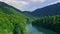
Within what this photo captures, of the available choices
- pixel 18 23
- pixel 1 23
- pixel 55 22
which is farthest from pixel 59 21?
pixel 1 23

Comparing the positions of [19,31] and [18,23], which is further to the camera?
[18,23]

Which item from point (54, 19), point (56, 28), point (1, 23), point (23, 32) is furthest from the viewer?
point (54, 19)

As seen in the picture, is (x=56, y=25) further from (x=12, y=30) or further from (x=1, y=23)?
(x=1, y=23)

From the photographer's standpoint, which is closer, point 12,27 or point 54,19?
point 12,27

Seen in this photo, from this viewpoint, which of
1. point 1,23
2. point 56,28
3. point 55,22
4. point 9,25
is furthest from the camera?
point 55,22

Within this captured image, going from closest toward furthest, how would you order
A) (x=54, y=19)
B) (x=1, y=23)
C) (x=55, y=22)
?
(x=1, y=23), (x=55, y=22), (x=54, y=19)

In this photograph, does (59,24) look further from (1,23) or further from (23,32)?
(1,23)

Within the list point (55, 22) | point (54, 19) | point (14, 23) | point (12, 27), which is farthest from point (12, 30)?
point (54, 19)

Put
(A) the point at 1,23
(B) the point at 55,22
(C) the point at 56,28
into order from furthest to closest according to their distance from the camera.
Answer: (B) the point at 55,22, (C) the point at 56,28, (A) the point at 1,23

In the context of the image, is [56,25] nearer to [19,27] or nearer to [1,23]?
[19,27]
